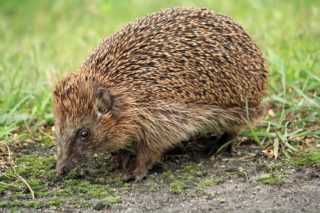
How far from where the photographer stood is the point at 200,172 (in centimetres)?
607

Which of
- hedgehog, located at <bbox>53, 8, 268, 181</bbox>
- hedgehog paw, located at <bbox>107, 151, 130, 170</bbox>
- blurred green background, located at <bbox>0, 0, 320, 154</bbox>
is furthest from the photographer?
blurred green background, located at <bbox>0, 0, 320, 154</bbox>

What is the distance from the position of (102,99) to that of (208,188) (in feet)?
4.27

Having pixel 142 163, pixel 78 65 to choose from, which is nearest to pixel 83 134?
pixel 142 163

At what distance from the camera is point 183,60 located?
6387mm

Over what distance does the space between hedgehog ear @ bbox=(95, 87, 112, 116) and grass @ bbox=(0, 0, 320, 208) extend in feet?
2.19

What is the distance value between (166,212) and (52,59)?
20.1 feet

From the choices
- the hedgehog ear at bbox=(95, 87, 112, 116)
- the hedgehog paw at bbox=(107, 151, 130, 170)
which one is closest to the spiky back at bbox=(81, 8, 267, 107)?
the hedgehog ear at bbox=(95, 87, 112, 116)

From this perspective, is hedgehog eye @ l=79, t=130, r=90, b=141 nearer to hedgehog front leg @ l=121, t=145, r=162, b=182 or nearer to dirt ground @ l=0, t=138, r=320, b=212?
dirt ground @ l=0, t=138, r=320, b=212

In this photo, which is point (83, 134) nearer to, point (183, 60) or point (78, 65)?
point (183, 60)

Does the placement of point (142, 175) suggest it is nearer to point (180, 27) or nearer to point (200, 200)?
point (200, 200)

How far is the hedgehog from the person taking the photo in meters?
5.99

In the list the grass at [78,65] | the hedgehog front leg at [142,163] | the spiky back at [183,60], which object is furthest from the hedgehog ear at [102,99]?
the grass at [78,65]

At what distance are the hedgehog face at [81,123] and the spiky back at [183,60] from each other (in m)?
0.32

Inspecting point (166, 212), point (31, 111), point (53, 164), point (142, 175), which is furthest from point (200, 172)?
point (31, 111)
